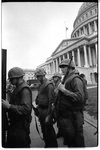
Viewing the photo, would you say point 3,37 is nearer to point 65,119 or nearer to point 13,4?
point 13,4

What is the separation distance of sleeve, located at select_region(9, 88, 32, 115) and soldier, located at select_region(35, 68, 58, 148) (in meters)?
0.30

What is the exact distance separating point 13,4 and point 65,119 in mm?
1224

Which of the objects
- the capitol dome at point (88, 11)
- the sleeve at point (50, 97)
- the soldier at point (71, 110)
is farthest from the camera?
the capitol dome at point (88, 11)

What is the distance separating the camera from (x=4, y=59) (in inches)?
45.8

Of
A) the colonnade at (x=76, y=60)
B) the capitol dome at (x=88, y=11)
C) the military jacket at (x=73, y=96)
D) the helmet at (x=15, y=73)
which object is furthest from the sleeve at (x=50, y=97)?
the capitol dome at (x=88, y=11)

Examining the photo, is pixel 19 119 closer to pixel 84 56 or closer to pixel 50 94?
pixel 50 94

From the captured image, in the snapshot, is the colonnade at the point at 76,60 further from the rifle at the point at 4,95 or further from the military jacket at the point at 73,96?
the rifle at the point at 4,95

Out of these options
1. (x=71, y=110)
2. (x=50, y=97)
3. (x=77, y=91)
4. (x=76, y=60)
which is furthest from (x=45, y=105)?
(x=76, y=60)

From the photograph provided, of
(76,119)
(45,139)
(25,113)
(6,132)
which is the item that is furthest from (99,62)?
(6,132)

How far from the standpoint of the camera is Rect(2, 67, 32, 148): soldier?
41.1 inches

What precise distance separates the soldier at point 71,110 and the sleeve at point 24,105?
0.31 meters

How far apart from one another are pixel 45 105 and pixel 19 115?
→ 0.36 metres

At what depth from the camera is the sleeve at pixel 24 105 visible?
0.99 m

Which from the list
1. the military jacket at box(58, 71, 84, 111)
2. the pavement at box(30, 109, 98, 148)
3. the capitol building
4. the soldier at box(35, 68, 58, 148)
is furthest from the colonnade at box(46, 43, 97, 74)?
the pavement at box(30, 109, 98, 148)
